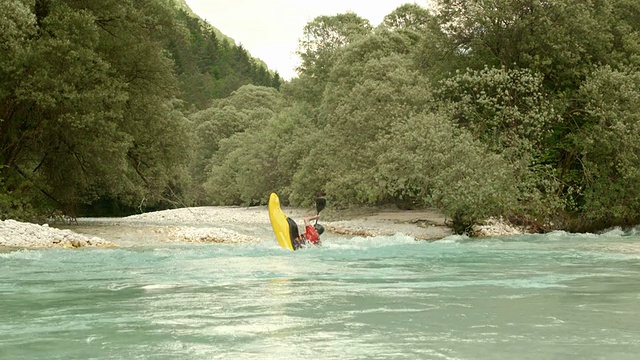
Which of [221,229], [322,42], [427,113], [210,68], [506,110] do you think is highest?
[210,68]

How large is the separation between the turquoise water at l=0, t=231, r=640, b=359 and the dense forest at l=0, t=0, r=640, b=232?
8.83 meters

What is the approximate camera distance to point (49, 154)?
2811cm

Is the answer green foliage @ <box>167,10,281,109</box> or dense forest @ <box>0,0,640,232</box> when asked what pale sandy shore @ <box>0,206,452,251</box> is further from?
green foliage @ <box>167,10,281,109</box>

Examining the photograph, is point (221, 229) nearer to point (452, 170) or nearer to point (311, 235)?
point (311, 235)

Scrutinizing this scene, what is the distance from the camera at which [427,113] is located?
30422 mm

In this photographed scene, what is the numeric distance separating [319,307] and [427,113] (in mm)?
22007

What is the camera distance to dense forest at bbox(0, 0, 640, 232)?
2516 cm

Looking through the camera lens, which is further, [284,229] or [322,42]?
[322,42]

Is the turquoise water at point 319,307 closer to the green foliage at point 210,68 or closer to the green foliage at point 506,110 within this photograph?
the green foliage at point 506,110

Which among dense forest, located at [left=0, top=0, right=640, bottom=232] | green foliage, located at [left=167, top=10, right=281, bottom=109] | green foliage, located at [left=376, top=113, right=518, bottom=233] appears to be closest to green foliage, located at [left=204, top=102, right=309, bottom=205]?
dense forest, located at [left=0, top=0, right=640, bottom=232]

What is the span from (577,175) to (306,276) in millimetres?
20520

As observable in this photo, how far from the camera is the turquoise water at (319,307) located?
6.95 metres

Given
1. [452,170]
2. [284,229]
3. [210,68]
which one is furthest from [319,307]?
[210,68]

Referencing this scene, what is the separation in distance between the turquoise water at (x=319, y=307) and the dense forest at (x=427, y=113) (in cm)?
883
